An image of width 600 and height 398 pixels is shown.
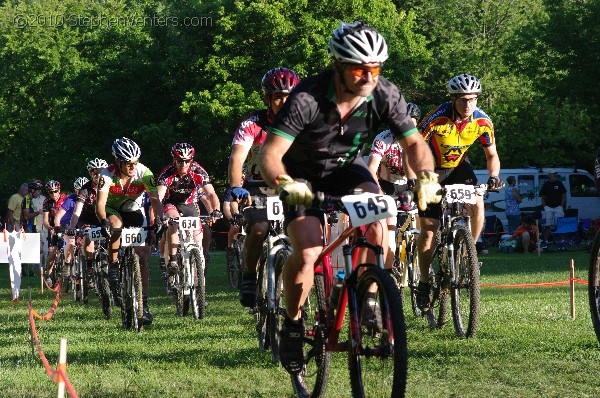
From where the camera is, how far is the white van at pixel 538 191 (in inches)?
1364

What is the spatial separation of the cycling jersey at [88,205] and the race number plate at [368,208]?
35.1ft

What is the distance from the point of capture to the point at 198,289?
12.6 meters

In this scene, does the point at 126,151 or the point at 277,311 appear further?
the point at 126,151

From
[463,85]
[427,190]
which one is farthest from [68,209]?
[427,190]

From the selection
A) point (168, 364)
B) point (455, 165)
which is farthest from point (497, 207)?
point (168, 364)

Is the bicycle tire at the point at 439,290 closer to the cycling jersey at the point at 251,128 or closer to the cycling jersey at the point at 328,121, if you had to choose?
the cycling jersey at the point at 251,128

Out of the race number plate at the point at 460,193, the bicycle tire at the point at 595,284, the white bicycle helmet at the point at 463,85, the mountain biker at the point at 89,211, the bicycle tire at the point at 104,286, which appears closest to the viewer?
the bicycle tire at the point at 595,284

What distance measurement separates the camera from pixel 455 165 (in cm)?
1049

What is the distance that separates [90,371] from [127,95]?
4340 cm

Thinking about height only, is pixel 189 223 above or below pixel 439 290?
above

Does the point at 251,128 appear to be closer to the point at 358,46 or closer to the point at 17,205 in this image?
the point at 358,46

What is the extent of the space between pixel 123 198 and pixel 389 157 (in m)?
3.01

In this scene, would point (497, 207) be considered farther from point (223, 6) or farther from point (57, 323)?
point (57, 323)

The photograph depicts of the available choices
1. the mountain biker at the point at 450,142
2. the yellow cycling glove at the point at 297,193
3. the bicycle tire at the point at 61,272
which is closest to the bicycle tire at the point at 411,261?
the mountain biker at the point at 450,142
